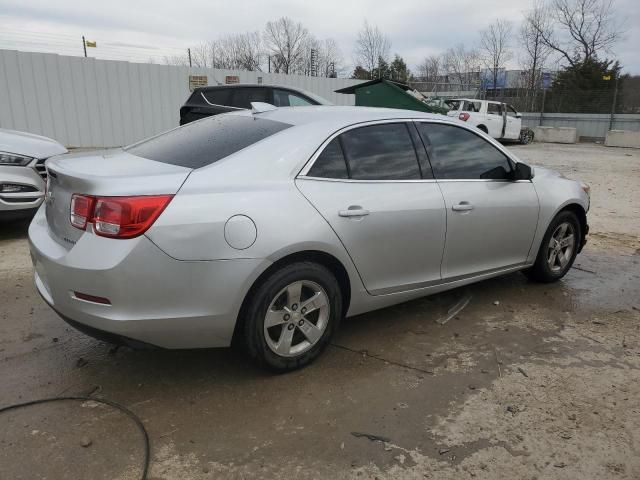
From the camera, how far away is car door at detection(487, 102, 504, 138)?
2027 cm

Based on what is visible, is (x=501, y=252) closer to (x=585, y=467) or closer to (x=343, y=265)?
(x=343, y=265)

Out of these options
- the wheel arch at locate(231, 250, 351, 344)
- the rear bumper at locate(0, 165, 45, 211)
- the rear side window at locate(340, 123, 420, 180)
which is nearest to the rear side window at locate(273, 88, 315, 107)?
the rear bumper at locate(0, 165, 45, 211)

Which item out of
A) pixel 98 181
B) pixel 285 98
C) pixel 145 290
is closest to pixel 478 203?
pixel 145 290

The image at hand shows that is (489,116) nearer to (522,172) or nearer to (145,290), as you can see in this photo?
(522,172)

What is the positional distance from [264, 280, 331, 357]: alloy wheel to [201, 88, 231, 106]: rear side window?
720cm

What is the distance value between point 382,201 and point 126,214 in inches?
60.1

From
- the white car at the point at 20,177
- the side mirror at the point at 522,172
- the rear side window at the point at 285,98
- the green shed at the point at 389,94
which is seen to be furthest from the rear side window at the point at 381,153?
the green shed at the point at 389,94

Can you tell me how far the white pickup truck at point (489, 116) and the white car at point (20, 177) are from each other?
1595cm

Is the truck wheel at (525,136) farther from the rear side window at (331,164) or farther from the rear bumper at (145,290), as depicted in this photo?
the rear bumper at (145,290)

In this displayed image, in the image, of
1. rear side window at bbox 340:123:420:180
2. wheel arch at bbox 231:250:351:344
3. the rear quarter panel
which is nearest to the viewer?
wheel arch at bbox 231:250:351:344

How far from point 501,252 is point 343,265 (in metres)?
1.61

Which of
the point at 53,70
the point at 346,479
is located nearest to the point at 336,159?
the point at 346,479

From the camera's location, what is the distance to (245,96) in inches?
370

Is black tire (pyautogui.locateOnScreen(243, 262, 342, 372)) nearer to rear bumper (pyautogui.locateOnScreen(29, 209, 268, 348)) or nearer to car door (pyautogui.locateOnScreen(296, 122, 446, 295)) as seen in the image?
rear bumper (pyautogui.locateOnScreen(29, 209, 268, 348))
